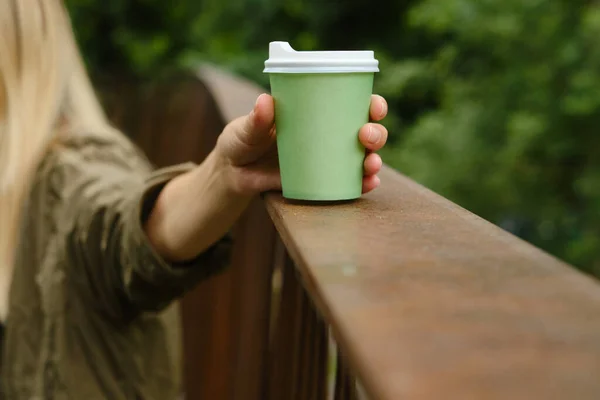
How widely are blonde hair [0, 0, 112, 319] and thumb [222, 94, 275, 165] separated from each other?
62 cm

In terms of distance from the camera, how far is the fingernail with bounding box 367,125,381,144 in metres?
0.81

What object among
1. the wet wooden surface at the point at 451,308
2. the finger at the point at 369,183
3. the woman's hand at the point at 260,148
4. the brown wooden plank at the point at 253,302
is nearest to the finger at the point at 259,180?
the woman's hand at the point at 260,148

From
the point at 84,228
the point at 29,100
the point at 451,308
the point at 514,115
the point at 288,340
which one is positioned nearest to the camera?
the point at 451,308

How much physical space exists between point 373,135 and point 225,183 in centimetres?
26

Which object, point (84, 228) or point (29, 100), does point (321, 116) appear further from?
point (29, 100)

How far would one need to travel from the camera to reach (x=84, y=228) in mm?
1272

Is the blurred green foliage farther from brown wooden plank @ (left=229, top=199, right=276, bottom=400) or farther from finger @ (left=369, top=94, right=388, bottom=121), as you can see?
finger @ (left=369, top=94, right=388, bottom=121)

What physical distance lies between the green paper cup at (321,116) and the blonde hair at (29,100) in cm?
75

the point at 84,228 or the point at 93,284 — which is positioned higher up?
the point at 84,228

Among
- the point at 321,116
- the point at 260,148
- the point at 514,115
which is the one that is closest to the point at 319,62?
the point at 321,116

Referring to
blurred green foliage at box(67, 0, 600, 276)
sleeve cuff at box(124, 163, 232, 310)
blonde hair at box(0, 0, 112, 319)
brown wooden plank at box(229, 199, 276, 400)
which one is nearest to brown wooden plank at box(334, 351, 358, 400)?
sleeve cuff at box(124, 163, 232, 310)

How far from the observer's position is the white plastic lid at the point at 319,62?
2.57 ft

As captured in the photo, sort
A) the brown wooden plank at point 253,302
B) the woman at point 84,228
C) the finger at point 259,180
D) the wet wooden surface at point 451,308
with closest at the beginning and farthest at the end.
A: 1. the wet wooden surface at point 451,308
2. the finger at point 259,180
3. the woman at point 84,228
4. the brown wooden plank at point 253,302

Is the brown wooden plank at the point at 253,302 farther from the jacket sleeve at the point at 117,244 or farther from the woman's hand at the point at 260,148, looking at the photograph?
the woman's hand at the point at 260,148
